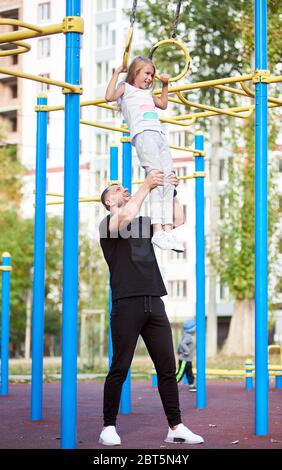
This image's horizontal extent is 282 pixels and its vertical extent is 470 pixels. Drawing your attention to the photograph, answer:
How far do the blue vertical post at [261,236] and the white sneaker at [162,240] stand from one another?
2.78 feet

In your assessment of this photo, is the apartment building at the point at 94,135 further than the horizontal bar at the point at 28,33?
Yes

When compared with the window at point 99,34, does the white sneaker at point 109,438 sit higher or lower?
lower

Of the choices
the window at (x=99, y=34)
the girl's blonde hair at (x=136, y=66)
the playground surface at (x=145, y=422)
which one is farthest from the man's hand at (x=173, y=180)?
the window at (x=99, y=34)

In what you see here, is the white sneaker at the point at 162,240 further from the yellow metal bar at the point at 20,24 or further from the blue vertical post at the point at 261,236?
the yellow metal bar at the point at 20,24

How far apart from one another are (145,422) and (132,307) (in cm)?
208

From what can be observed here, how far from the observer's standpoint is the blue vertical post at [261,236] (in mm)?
6297

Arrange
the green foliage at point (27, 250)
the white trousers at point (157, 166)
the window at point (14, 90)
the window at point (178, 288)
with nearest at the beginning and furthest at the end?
the white trousers at point (157, 166) < the green foliage at point (27, 250) < the window at point (14, 90) < the window at point (178, 288)

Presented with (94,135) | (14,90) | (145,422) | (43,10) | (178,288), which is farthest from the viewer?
(178,288)

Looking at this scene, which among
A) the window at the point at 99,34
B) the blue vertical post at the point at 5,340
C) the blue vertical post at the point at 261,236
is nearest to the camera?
the blue vertical post at the point at 261,236

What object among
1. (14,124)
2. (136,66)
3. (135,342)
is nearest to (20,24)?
(136,66)

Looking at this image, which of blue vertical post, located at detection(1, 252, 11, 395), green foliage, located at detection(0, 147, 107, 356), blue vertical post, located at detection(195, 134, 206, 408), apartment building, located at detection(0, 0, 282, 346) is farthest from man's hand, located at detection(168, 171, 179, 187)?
green foliage, located at detection(0, 147, 107, 356)

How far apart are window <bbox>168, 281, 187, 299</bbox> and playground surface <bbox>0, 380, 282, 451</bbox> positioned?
32.1 meters

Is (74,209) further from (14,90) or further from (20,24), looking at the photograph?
(14,90)

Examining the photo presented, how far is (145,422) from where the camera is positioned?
7332mm
